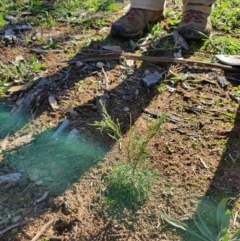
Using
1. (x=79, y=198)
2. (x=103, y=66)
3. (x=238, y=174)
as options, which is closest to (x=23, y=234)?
(x=79, y=198)

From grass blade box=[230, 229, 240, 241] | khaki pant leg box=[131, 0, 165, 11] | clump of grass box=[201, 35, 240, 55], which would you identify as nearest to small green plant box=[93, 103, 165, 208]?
grass blade box=[230, 229, 240, 241]

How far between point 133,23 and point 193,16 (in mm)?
468

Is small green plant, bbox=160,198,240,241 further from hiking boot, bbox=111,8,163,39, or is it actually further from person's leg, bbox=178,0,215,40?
hiking boot, bbox=111,8,163,39

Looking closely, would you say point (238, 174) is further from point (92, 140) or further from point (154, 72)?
point (154, 72)

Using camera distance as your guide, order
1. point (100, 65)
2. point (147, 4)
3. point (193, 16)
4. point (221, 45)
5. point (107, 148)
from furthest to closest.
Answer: point (147, 4)
point (193, 16)
point (221, 45)
point (100, 65)
point (107, 148)

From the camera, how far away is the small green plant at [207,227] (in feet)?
6.39

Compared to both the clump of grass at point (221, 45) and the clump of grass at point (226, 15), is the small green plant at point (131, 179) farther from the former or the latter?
the clump of grass at point (226, 15)

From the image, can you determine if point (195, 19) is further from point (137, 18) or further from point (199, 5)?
point (137, 18)

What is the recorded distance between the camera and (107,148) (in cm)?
246

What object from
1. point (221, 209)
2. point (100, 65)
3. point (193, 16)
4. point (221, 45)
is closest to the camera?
point (221, 209)

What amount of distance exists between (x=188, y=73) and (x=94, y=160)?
1.08 m

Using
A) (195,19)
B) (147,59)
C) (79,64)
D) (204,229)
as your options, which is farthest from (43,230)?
(195,19)

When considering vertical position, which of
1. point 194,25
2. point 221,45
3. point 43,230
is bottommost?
point 43,230

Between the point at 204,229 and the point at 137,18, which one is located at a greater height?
the point at 137,18
